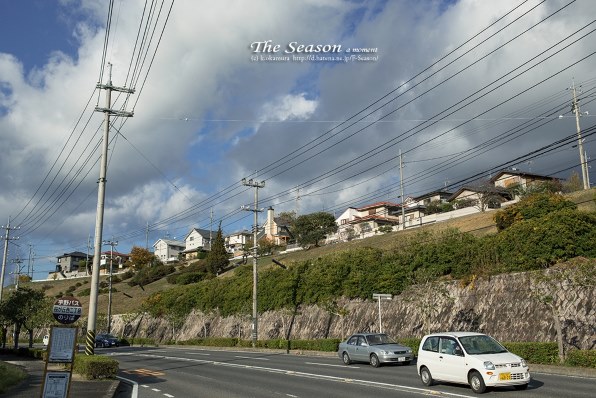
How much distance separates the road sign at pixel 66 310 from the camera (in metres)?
13.1

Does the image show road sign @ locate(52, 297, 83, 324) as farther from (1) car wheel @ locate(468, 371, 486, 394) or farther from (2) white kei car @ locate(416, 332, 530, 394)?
(1) car wheel @ locate(468, 371, 486, 394)

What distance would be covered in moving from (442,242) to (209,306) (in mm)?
32033

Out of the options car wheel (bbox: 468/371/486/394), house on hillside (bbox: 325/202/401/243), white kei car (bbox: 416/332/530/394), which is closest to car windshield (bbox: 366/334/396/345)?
white kei car (bbox: 416/332/530/394)

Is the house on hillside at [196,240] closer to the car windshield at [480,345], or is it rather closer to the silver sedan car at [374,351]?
the silver sedan car at [374,351]

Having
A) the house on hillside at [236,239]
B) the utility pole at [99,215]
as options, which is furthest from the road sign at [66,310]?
the house on hillside at [236,239]

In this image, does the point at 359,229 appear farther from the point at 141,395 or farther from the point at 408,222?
the point at 141,395

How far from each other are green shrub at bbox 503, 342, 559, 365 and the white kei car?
6961 mm

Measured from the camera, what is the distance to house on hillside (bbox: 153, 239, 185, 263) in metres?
160

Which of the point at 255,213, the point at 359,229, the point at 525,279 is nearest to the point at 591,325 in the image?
the point at 525,279

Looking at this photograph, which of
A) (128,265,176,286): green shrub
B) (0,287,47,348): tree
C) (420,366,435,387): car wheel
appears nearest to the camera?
(420,366,435,387): car wheel

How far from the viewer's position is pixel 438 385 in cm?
1586

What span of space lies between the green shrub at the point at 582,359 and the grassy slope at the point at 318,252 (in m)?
25.9

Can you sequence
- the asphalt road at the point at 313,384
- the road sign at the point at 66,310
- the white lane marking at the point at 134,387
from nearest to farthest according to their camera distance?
the road sign at the point at 66,310 → the asphalt road at the point at 313,384 → the white lane marking at the point at 134,387

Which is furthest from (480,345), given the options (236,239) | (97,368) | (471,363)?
(236,239)
